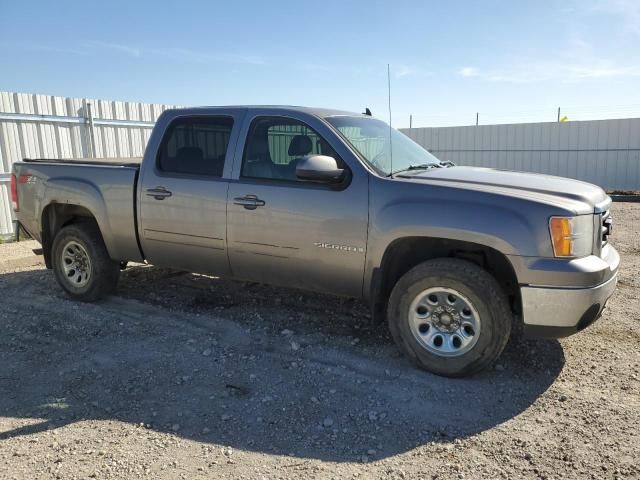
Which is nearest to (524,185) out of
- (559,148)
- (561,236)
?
(561,236)

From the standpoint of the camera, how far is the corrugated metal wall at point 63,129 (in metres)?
9.64

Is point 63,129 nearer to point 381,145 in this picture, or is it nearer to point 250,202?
point 250,202

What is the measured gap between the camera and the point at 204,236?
4918mm

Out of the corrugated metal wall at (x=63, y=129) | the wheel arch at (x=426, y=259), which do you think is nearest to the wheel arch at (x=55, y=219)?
the wheel arch at (x=426, y=259)

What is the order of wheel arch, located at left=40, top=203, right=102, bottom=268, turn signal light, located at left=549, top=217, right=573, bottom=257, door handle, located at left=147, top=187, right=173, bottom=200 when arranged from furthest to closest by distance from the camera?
1. wheel arch, located at left=40, top=203, right=102, bottom=268
2. door handle, located at left=147, top=187, right=173, bottom=200
3. turn signal light, located at left=549, top=217, right=573, bottom=257

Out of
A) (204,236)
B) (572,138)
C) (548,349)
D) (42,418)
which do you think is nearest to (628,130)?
(572,138)

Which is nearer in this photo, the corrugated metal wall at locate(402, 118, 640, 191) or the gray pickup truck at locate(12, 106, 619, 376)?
the gray pickup truck at locate(12, 106, 619, 376)

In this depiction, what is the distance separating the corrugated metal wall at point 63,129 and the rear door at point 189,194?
5.90m

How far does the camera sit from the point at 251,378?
405cm

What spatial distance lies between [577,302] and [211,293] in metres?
3.94

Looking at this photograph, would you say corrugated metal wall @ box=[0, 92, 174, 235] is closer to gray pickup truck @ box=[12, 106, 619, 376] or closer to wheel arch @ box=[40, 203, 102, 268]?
wheel arch @ box=[40, 203, 102, 268]

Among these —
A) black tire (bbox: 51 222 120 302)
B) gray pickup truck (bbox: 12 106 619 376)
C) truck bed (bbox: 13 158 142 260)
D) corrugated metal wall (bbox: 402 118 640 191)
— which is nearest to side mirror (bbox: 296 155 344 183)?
gray pickup truck (bbox: 12 106 619 376)

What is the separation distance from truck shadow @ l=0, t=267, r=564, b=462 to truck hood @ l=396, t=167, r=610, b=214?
1.33 meters

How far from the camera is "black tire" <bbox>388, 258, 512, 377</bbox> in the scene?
3.78 meters
